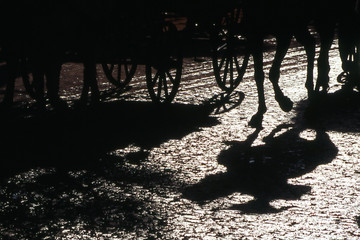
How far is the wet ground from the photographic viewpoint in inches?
205

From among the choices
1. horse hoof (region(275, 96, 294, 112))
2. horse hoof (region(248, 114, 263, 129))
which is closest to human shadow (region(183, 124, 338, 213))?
horse hoof (region(248, 114, 263, 129))

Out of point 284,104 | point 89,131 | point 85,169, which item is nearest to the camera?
point 85,169

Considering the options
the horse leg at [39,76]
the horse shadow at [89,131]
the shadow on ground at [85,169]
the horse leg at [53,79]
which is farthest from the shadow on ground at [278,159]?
the horse leg at [39,76]

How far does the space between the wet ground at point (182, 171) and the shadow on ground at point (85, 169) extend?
0.01m

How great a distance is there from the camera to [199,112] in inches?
368

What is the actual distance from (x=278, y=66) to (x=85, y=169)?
2984 millimetres

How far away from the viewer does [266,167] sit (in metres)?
6.68

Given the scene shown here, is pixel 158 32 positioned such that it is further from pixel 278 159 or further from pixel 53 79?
pixel 278 159

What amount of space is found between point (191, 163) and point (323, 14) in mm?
3480

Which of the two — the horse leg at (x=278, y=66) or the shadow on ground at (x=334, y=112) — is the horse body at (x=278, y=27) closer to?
the horse leg at (x=278, y=66)

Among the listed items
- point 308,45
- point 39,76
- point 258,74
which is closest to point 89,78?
point 39,76

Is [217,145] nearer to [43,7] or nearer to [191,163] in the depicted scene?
[191,163]

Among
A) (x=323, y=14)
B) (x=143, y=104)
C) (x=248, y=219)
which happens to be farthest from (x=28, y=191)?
(x=323, y=14)

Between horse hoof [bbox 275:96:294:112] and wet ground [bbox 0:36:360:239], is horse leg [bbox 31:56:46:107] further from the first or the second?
horse hoof [bbox 275:96:294:112]
